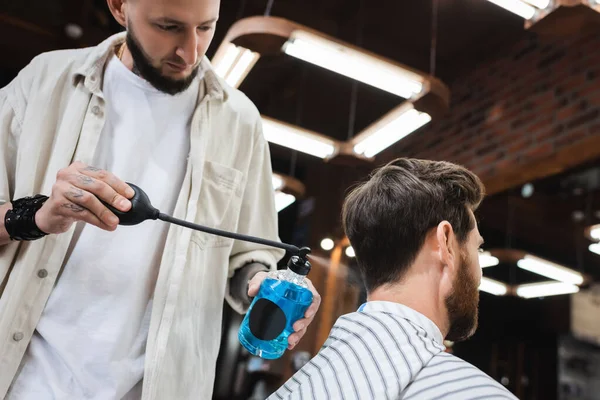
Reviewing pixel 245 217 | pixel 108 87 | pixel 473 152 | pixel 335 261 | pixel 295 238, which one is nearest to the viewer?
pixel 108 87

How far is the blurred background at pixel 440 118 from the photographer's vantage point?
3316 millimetres

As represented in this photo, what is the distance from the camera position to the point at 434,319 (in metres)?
1.31

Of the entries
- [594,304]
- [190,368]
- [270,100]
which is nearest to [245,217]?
[190,368]

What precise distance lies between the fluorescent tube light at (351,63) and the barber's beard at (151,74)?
1.59 meters

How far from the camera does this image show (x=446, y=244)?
1.36 metres

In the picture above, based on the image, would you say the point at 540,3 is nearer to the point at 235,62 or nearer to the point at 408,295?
the point at 235,62

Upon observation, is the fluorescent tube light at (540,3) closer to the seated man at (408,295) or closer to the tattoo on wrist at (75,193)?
the seated man at (408,295)

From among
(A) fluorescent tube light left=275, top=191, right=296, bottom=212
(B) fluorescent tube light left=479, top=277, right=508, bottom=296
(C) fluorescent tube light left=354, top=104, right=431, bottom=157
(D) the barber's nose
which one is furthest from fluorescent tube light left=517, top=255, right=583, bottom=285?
(D) the barber's nose

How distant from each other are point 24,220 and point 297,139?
3094mm

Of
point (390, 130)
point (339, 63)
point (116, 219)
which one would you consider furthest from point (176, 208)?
point (390, 130)

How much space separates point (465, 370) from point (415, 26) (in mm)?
4611

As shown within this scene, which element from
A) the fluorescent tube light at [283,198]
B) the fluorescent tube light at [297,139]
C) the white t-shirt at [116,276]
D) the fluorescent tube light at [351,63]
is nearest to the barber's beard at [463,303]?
the white t-shirt at [116,276]

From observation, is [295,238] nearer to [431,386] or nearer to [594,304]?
[594,304]

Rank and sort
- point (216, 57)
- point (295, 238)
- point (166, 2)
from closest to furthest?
Result: point (166, 2)
point (216, 57)
point (295, 238)
